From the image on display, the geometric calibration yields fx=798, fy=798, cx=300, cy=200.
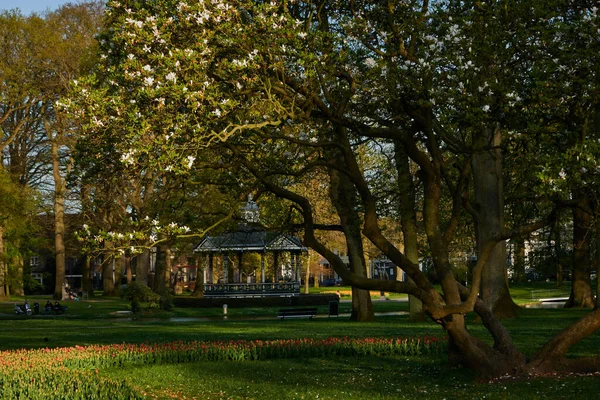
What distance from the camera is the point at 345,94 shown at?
50.9ft

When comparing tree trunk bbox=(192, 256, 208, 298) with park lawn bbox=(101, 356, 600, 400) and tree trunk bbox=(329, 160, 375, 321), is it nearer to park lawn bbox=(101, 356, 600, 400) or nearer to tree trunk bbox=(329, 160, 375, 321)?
tree trunk bbox=(329, 160, 375, 321)

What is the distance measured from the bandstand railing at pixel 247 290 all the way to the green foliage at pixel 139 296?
13.2 meters

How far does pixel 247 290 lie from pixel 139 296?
1508 cm

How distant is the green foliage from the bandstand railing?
13.2m

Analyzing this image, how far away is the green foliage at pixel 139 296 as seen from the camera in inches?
1575

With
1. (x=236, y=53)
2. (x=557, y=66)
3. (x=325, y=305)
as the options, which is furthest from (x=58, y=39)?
(x=557, y=66)

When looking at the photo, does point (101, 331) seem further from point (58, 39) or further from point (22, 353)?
point (58, 39)

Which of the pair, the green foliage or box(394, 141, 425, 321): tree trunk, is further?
the green foliage

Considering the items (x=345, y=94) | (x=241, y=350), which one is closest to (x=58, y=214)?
(x=241, y=350)

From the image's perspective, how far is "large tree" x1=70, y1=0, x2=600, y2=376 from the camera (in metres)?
13.8

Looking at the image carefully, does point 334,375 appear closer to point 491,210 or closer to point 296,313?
point 491,210

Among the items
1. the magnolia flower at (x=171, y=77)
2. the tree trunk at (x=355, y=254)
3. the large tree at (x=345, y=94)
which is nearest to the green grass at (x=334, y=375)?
the large tree at (x=345, y=94)

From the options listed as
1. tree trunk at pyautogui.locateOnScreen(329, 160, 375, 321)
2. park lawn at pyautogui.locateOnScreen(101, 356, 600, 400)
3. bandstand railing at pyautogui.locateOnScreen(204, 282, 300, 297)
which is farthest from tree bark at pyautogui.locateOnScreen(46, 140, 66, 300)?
park lawn at pyautogui.locateOnScreen(101, 356, 600, 400)

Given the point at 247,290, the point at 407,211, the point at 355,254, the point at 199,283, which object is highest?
the point at 407,211
